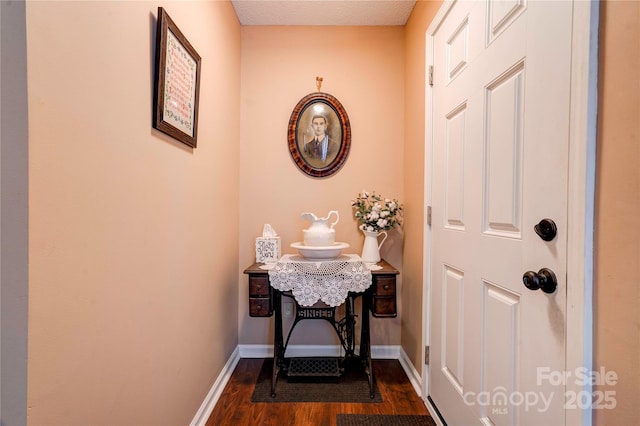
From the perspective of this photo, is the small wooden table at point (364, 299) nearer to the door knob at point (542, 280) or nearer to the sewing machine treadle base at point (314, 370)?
the sewing machine treadle base at point (314, 370)

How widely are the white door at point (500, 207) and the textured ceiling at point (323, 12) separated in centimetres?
67

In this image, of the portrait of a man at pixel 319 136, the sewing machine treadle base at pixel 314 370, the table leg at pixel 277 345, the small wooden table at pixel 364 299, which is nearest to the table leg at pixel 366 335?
the small wooden table at pixel 364 299

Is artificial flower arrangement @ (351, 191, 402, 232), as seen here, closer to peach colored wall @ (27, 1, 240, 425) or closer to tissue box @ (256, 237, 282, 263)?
tissue box @ (256, 237, 282, 263)

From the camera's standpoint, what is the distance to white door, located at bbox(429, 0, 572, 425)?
0.79 m

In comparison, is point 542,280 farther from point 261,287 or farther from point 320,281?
point 261,287

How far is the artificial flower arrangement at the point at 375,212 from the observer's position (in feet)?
6.52

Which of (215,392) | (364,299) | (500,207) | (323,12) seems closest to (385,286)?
(364,299)

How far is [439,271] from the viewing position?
154cm

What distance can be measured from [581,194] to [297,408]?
169cm

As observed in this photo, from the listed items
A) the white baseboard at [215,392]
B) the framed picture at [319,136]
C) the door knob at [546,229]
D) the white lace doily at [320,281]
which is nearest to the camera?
the door knob at [546,229]

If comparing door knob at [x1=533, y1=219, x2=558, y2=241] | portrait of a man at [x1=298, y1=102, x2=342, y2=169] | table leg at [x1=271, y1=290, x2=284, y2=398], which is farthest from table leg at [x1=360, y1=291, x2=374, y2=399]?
door knob at [x1=533, y1=219, x2=558, y2=241]

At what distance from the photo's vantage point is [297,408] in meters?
1.64

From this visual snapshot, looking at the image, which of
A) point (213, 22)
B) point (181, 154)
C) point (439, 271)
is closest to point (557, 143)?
point (439, 271)

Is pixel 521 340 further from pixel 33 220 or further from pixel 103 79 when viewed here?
pixel 103 79
